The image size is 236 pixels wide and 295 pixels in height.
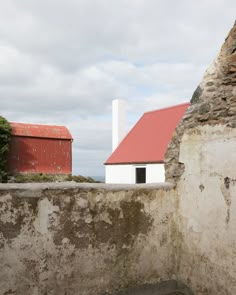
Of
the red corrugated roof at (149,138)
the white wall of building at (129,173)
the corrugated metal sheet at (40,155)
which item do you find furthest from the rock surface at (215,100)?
the corrugated metal sheet at (40,155)

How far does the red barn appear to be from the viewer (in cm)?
1881

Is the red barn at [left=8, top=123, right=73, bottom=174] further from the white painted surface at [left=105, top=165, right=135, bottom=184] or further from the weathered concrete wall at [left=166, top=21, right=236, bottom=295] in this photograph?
the weathered concrete wall at [left=166, top=21, right=236, bottom=295]

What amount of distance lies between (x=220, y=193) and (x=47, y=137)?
56.6ft

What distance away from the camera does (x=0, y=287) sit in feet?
9.39

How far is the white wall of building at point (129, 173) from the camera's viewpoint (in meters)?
13.9

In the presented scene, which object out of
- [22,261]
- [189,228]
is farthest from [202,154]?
[22,261]

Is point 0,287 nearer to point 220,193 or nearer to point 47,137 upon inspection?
point 220,193

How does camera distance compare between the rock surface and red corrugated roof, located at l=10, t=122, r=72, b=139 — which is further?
red corrugated roof, located at l=10, t=122, r=72, b=139

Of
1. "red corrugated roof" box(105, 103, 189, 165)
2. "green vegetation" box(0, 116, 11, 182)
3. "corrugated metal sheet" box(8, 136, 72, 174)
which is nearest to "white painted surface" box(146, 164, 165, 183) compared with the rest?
"red corrugated roof" box(105, 103, 189, 165)

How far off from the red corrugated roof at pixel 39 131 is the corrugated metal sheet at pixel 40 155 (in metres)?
0.25

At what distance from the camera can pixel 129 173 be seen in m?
16.2

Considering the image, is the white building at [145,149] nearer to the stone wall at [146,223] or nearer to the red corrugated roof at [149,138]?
the red corrugated roof at [149,138]

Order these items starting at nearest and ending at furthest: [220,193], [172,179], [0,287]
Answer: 1. [0,287]
2. [220,193]
3. [172,179]

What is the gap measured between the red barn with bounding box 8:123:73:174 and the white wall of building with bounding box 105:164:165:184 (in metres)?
3.45
